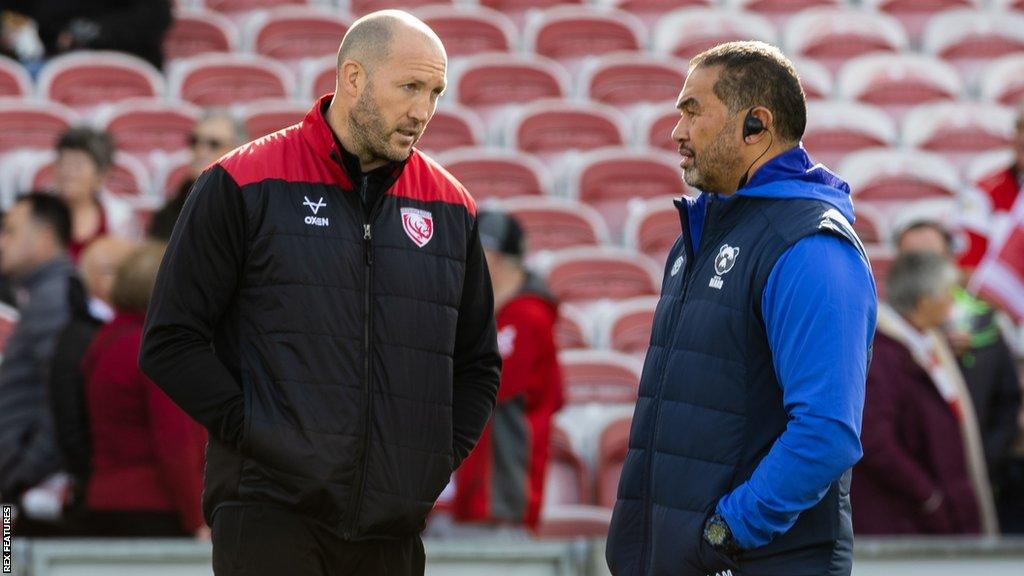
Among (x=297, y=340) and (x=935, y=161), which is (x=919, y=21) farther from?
(x=297, y=340)

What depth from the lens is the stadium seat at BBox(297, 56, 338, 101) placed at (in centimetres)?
863

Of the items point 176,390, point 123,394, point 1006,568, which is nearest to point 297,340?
point 176,390

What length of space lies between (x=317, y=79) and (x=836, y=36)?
305cm

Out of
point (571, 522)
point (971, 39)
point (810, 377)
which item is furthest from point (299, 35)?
point (810, 377)

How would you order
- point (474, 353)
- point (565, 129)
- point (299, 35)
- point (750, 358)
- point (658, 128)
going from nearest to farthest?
1. point (750, 358)
2. point (474, 353)
3. point (565, 129)
4. point (658, 128)
5. point (299, 35)

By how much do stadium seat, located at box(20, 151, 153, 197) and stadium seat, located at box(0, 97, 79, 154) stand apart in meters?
0.16

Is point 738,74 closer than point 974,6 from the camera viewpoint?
Yes

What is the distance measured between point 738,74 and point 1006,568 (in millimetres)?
2402

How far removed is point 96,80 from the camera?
8617mm

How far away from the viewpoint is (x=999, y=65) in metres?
9.03

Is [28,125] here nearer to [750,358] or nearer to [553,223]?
[553,223]

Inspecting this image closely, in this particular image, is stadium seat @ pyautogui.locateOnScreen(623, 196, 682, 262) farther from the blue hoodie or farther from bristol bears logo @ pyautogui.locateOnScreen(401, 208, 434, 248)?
the blue hoodie

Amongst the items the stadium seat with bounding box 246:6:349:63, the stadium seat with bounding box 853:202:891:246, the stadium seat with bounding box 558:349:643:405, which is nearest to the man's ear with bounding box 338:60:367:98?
the stadium seat with bounding box 558:349:643:405

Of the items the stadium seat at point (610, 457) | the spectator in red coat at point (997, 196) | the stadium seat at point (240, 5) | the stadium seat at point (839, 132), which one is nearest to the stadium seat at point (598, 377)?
the stadium seat at point (610, 457)
